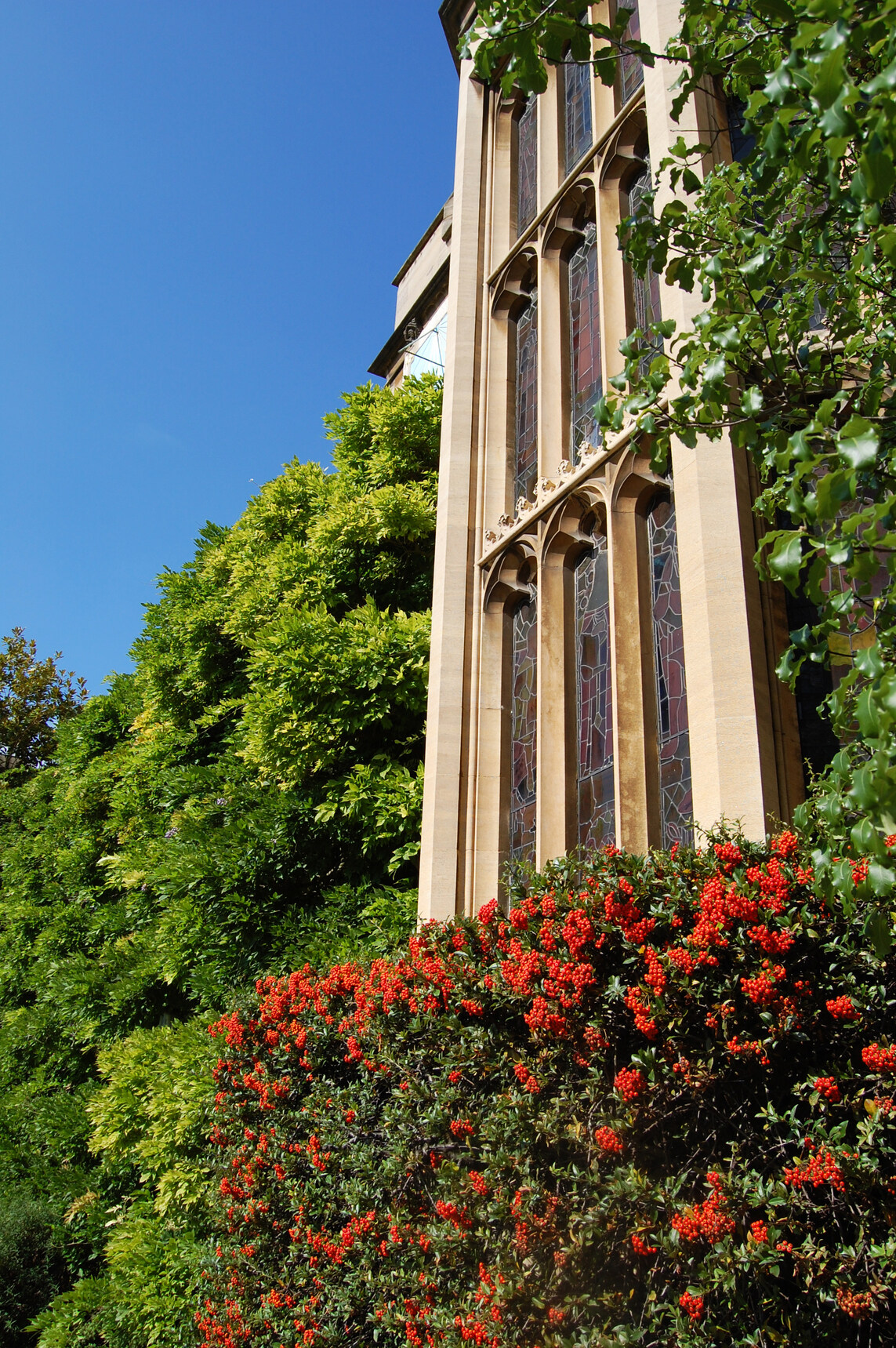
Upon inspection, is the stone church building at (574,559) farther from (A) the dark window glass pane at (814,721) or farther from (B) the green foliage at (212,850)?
(B) the green foliage at (212,850)

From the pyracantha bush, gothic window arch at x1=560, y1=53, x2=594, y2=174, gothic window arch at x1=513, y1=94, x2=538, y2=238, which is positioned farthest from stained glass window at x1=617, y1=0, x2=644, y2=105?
the pyracantha bush

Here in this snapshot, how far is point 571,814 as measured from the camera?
650 centimetres

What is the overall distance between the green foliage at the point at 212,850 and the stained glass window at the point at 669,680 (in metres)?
2.78

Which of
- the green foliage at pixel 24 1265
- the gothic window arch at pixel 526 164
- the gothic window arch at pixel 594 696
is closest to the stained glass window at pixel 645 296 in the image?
the gothic window arch at pixel 594 696

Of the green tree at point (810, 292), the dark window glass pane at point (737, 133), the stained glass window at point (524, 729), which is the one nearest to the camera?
the green tree at point (810, 292)

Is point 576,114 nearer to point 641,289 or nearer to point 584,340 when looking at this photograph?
point 584,340

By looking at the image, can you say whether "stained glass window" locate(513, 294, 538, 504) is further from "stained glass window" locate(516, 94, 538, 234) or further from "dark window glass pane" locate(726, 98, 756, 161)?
"dark window glass pane" locate(726, 98, 756, 161)

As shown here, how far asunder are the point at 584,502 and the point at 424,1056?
412 cm

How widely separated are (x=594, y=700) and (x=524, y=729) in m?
1.19

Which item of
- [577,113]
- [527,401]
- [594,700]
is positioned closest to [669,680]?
[594,700]

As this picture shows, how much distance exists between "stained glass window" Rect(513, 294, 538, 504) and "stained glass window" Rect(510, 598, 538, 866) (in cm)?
123

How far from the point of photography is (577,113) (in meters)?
8.71

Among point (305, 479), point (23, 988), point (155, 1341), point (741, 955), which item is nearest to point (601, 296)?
point (741, 955)

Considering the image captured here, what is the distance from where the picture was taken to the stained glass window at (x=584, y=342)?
7.51 m
